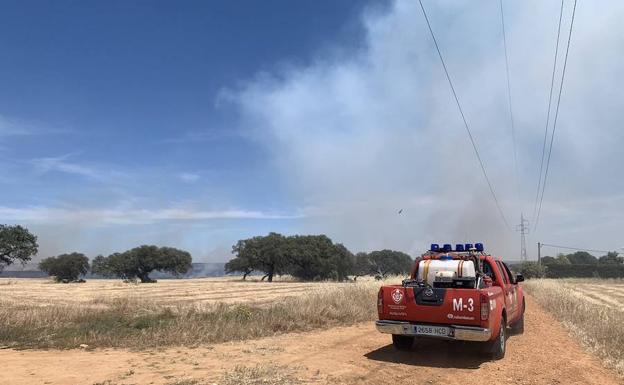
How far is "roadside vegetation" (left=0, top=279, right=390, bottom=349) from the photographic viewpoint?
11.6 m

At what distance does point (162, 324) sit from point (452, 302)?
24.9ft

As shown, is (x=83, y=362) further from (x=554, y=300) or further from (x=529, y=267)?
(x=529, y=267)

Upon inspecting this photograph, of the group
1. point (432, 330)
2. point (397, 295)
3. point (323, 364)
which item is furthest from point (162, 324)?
point (432, 330)

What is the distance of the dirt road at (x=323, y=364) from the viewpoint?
796cm

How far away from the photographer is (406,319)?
31.1ft

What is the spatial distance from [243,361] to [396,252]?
15886 cm

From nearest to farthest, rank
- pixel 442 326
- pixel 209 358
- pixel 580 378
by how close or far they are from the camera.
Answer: pixel 580 378
pixel 442 326
pixel 209 358

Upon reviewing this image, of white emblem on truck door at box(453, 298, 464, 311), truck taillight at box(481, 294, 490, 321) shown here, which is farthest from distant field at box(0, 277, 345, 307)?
truck taillight at box(481, 294, 490, 321)

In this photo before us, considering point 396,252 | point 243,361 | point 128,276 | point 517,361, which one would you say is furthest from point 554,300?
point 396,252

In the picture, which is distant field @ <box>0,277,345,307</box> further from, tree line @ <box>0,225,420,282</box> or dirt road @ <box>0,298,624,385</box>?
tree line @ <box>0,225,420,282</box>

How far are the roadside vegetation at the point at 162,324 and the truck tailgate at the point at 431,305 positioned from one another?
4273mm

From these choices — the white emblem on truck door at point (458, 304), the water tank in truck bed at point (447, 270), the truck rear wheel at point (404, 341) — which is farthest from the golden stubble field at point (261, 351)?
the water tank in truck bed at point (447, 270)

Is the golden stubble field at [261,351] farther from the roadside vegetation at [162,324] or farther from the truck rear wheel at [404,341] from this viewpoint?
the truck rear wheel at [404,341]

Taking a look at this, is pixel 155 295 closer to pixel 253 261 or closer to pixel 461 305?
pixel 461 305
